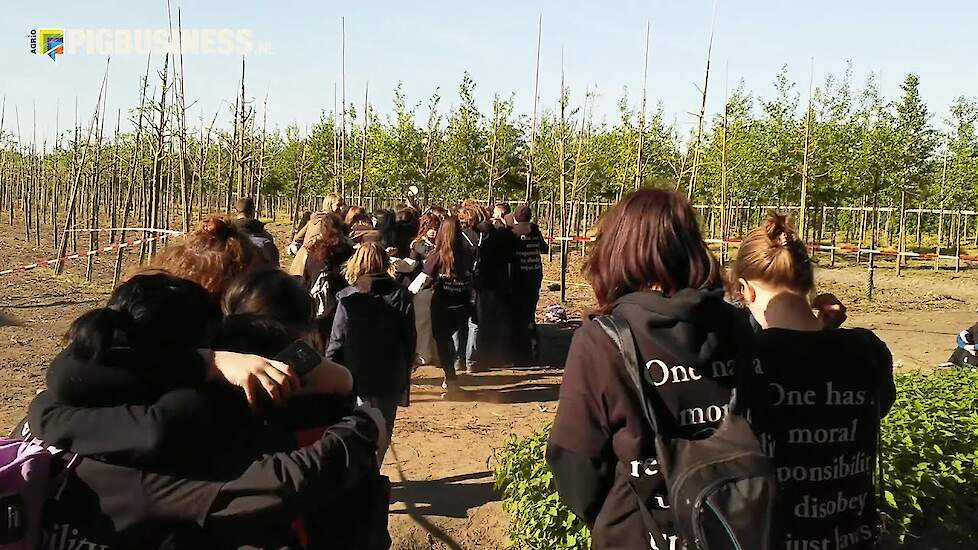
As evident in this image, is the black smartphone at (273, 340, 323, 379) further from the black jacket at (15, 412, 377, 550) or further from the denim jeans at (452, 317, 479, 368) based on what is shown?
the denim jeans at (452, 317, 479, 368)

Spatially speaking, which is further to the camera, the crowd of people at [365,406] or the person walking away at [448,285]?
the person walking away at [448,285]

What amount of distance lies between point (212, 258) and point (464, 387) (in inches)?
234

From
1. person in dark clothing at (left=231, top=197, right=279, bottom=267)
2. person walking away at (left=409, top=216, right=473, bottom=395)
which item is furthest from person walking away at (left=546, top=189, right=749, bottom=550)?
person walking away at (left=409, top=216, right=473, bottom=395)

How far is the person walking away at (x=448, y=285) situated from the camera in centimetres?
808

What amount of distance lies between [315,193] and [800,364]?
34222 millimetres

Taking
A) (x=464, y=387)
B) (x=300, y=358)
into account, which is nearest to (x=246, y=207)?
(x=464, y=387)

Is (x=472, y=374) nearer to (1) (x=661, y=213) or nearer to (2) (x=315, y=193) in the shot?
(1) (x=661, y=213)

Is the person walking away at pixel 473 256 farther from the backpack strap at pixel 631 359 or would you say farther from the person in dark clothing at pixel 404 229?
the backpack strap at pixel 631 359

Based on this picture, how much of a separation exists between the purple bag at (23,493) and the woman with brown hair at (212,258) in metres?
1.01

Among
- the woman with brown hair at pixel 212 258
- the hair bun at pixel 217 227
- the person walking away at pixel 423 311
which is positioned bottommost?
the person walking away at pixel 423 311

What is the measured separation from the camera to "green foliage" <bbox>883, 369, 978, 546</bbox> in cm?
435

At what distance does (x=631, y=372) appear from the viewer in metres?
2.08

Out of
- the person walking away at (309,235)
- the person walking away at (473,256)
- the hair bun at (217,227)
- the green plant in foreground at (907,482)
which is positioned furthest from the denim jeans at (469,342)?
the hair bun at (217,227)

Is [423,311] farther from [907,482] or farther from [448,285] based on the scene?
[907,482]
